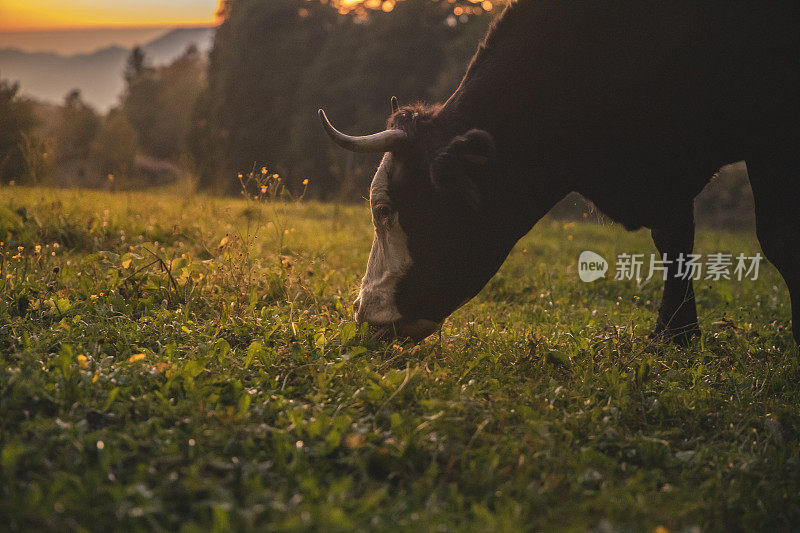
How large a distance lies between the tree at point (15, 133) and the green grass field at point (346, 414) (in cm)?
265

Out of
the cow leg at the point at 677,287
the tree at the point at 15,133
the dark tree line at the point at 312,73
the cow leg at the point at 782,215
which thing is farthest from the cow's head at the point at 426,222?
the dark tree line at the point at 312,73

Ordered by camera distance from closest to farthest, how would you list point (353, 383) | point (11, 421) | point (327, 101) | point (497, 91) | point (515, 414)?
point (11, 421), point (515, 414), point (353, 383), point (497, 91), point (327, 101)

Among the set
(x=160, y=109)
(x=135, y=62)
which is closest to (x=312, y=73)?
(x=160, y=109)

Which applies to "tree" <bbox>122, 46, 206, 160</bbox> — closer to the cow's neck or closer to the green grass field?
the green grass field

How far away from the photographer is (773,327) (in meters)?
4.61

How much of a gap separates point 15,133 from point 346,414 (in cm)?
666

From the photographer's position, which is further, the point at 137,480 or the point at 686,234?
the point at 686,234

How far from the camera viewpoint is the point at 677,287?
4.29m

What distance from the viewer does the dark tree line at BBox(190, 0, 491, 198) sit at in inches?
957

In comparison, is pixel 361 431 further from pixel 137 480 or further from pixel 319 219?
pixel 319 219

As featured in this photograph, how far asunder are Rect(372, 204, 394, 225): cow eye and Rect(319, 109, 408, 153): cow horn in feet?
1.05

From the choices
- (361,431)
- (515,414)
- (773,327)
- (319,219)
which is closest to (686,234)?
(773,327)

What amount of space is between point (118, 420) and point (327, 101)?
24535 millimetres

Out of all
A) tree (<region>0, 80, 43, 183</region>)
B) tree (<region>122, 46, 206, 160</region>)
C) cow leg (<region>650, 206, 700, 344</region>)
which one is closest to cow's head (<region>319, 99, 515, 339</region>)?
cow leg (<region>650, 206, 700, 344</region>)
